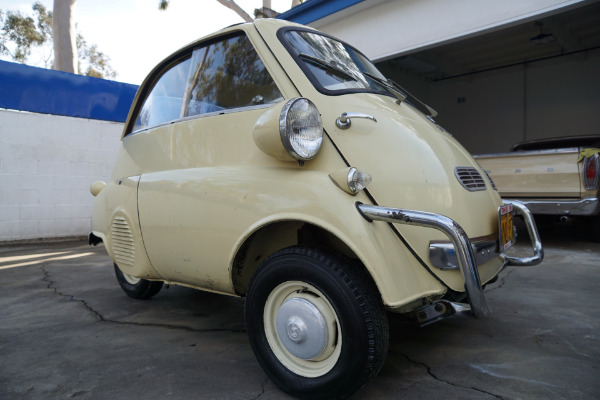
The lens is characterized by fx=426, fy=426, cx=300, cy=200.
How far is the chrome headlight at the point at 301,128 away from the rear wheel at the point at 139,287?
86.9 inches

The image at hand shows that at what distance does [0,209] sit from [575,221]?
1089cm

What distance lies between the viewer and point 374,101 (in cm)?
233

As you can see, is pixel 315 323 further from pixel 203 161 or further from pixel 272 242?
pixel 203 161

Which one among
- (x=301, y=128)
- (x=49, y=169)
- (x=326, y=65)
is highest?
(x=326, y=65)

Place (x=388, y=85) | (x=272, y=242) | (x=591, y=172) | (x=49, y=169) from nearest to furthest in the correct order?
(x=272, y=242) < (x=388, y=85) < (x=591, y=172) < (x=49, y=169)

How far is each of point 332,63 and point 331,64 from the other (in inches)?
1.2

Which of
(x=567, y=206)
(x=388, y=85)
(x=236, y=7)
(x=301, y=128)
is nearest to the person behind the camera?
(x=301, y=128)

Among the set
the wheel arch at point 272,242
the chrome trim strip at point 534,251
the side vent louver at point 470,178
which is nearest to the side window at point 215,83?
the wheel arch at point 272,242

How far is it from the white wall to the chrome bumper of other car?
7.16 meters

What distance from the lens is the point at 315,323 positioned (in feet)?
6.07

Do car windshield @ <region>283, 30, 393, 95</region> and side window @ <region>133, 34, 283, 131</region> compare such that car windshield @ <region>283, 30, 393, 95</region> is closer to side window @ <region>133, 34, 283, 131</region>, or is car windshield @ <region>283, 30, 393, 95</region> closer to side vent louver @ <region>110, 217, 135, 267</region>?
side window @ <region>133, 34, 283, 131</region>

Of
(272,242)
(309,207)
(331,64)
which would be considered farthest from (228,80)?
(309,207)

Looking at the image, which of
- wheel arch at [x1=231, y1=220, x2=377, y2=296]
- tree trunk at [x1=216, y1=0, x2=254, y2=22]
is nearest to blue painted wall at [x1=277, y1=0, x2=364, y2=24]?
wheel arch at [x1=231, y1=220, x2=377, y2=296]

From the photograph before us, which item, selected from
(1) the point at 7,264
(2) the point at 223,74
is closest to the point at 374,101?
(2) the point at 223,74
